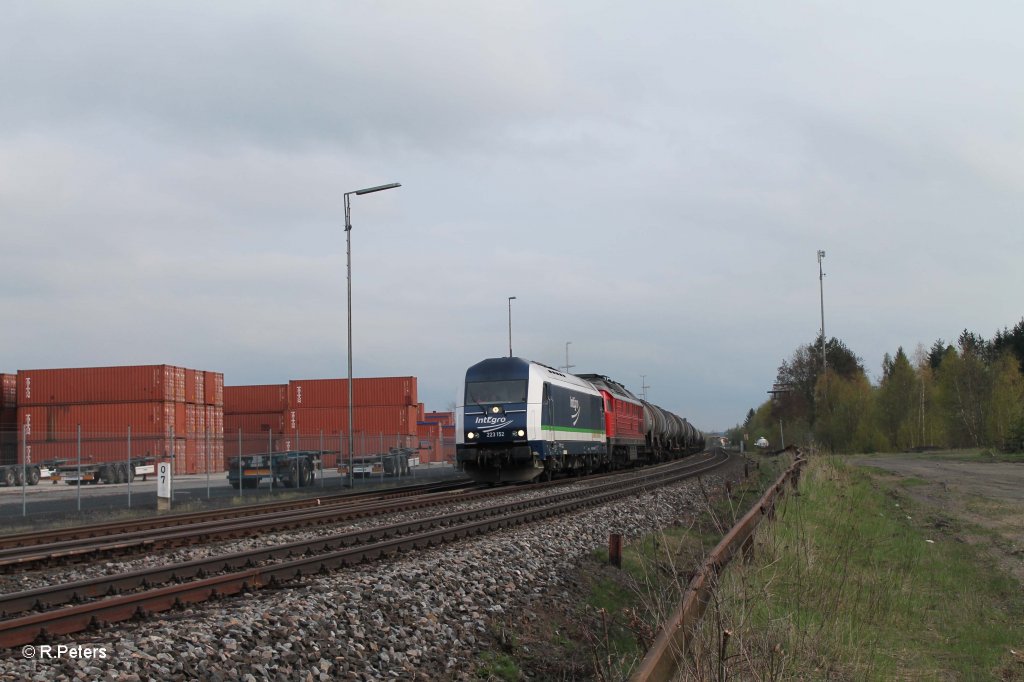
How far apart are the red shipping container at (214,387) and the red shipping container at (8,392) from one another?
11.0m

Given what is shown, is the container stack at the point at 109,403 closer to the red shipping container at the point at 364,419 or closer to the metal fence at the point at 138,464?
the metal fence at the point at 138,464

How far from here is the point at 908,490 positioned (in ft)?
69.3

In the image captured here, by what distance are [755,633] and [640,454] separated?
35.9 m

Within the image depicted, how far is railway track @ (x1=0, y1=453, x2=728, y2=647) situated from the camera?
263 inches

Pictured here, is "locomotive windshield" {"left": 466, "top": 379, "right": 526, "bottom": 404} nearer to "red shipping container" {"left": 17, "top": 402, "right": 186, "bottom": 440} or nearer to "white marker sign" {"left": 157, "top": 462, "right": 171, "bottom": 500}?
"white marker sign" {"left": 157, "top": 462, "right": 171, "bottom": 500}

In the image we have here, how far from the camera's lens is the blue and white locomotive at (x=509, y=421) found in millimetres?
23766

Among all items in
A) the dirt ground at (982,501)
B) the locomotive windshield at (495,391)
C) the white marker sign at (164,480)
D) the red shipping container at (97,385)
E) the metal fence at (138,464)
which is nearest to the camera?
the dirt ground at (982,501)

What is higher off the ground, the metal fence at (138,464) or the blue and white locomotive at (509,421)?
the blue and white locomotive at (509,421)

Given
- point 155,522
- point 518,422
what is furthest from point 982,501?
point 155,522

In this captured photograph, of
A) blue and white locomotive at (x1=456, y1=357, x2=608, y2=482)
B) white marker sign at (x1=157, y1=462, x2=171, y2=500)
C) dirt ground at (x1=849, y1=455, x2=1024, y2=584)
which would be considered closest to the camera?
dirt ground at (x1=849, y1=455, x2=1024, y2=584)

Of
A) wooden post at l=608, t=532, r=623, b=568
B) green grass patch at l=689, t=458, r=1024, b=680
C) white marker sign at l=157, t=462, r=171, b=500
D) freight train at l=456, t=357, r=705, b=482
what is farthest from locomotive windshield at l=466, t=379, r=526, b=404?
wooden post at l=608, t=532, r=623, b=568

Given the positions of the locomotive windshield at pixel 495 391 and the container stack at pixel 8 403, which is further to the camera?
the container stack at pixel 8 403

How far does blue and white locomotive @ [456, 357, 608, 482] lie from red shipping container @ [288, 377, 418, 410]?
33.9 m

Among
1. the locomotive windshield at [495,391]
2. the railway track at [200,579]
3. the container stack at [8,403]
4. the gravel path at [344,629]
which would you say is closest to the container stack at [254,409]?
the container stack at [8,403]
